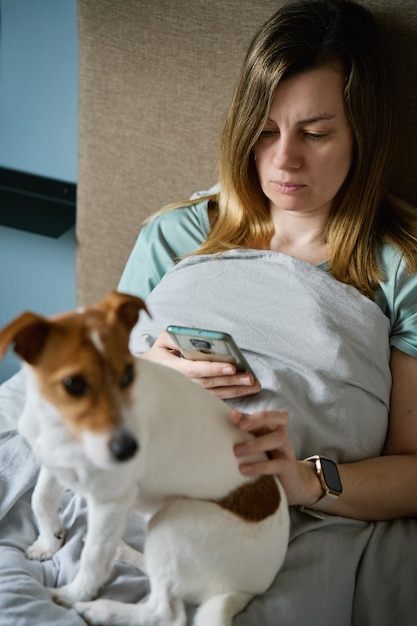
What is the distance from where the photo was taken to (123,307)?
27.9 inches

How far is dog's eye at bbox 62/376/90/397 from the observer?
2.19 feet

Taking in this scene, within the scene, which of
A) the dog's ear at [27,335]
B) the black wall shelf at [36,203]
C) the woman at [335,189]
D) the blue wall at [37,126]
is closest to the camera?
the dog's ear at [27,335]

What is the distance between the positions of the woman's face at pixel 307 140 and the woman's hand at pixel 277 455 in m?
0.44

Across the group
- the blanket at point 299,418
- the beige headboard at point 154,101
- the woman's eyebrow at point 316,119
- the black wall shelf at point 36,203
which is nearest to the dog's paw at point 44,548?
the blanket at point 299,418

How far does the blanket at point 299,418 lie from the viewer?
3.26 ft

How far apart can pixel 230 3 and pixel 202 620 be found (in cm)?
112

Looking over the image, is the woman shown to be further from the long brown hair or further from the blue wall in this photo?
the blue wall

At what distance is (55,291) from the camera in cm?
217

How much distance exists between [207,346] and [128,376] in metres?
0.30

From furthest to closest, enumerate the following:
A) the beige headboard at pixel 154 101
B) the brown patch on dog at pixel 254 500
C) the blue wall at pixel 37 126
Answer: the blue wall at pixel 37 126 < the beige headboard at pixel 154 101 < the brown patch on dog at pixel 254 500

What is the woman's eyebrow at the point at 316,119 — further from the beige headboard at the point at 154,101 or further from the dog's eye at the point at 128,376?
the dog's eye at the point at 128,376

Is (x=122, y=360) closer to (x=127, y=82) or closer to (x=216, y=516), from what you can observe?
(x=216, y=516)

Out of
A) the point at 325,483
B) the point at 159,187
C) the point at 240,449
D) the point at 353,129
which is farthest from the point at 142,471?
the point at 159,187

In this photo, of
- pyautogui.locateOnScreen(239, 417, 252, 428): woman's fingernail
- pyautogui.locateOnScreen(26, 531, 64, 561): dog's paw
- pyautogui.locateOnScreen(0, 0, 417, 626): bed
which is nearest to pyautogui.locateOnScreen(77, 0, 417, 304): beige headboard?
pyautogui.locateOnScreen(0, 0, 417, 626): bed
